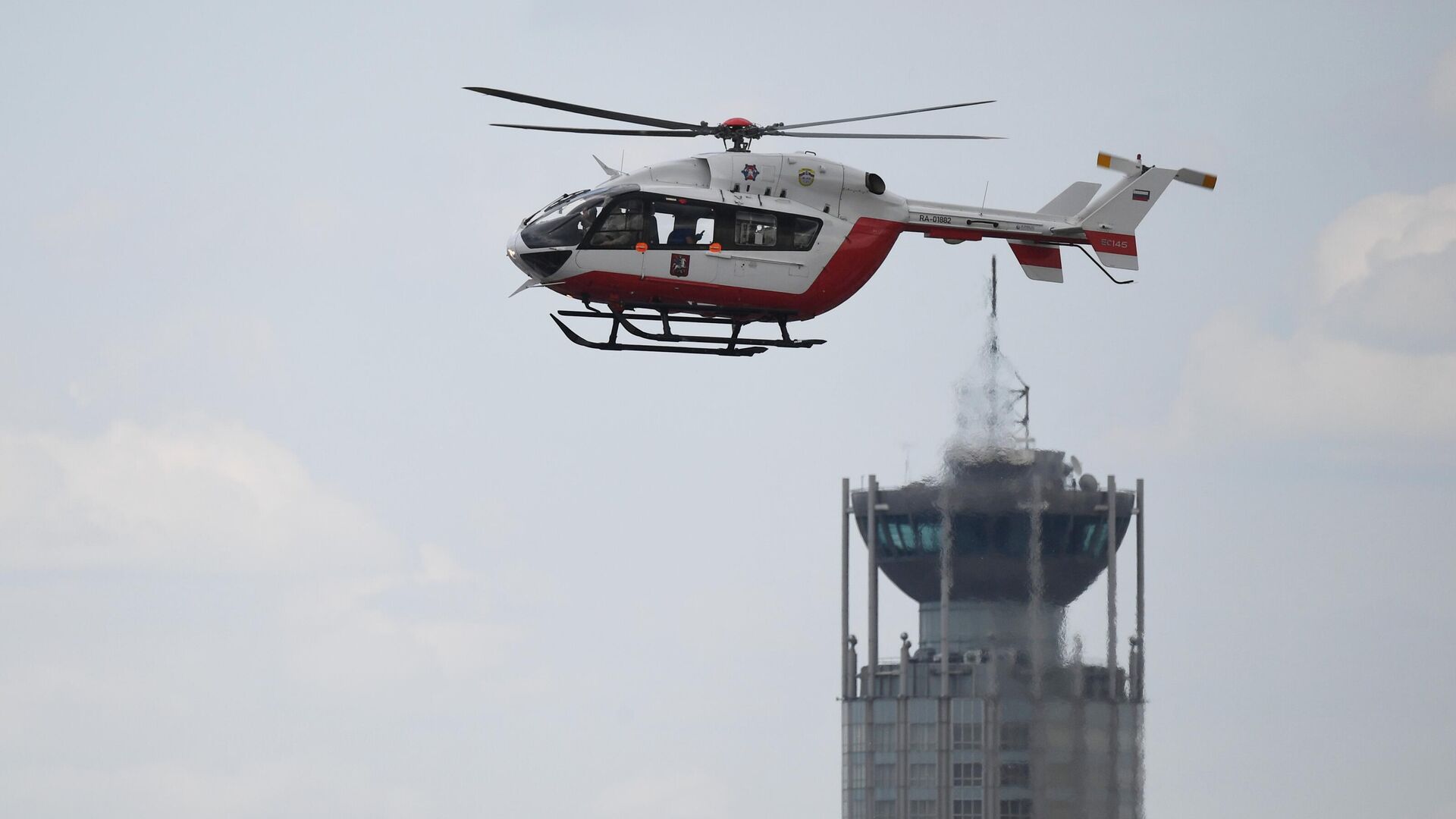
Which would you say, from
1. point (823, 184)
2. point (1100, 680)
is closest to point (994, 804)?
point (1100, 680)

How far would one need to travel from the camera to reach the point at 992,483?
171125 millimetres

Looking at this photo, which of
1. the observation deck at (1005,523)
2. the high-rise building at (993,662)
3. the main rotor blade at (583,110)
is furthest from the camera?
the observation deck at (1005,523)

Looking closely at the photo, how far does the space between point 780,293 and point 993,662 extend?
12888 centimetres

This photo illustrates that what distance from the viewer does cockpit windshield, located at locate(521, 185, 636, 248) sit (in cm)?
4516

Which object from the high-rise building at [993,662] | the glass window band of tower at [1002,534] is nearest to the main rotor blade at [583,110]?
the high-rise building at [993,662]

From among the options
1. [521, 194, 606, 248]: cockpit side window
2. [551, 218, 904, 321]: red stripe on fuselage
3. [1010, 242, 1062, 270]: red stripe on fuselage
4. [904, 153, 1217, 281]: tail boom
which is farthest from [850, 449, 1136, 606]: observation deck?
[521, 194, 606, 248]: cockpit side window

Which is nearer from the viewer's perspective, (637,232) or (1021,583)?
(637,232)

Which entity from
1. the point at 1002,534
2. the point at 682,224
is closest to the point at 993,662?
the point at 1002,534

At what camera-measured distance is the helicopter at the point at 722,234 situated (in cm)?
4534

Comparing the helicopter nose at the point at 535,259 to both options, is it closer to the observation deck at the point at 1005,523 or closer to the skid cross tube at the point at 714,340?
the skid cross tube at the point at 714,340

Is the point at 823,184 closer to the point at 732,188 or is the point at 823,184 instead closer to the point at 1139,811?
the point at 732,188

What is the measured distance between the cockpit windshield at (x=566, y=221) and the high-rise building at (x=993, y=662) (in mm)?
107616

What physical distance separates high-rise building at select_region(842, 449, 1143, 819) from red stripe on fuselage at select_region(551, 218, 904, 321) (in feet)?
340

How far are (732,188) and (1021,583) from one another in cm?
13105
